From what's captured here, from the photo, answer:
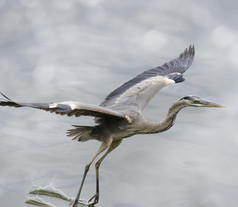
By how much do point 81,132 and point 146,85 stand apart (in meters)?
1.90

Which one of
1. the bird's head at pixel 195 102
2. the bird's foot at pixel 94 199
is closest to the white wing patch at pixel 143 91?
the bird's head at pixel 195 102

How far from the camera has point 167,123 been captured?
993cm

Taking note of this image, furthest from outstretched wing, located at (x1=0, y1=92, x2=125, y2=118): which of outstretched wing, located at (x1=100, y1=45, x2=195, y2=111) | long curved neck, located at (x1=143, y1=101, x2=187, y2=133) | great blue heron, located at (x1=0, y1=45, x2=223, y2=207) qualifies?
outstretched wing, located at (x1=100, y1=45, x2=195, y2=111)

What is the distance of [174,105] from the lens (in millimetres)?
9695

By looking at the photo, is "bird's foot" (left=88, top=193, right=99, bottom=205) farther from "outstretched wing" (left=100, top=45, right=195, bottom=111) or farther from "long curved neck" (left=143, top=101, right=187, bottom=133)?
"outstretched wing" (left=100, top=45, right=195, bottom=111)

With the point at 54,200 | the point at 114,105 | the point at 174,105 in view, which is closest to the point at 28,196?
the point at 54,200

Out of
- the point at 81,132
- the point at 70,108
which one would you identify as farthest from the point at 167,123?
the point at 70,108

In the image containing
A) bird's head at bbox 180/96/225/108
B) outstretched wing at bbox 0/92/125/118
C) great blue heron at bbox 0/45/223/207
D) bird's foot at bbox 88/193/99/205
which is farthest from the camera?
bird's foot at bbox 88/193/99/205

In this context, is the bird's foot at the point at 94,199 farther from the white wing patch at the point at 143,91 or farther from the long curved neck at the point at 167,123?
the white wing patch at the point at 143,91

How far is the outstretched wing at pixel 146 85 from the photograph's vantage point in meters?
10.9

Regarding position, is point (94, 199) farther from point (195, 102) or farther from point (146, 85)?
point (146, 85)

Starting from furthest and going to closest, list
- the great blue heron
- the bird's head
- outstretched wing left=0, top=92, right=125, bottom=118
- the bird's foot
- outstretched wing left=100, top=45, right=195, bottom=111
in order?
outstretched wing left=100, top=45, right=195, bottom=111 < the bird's foot < the bird's head < the great blue heron < outstretched wing left=0, top=92, right=125, bottom=118

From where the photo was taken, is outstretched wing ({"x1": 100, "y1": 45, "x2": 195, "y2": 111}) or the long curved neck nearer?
the long curved neck

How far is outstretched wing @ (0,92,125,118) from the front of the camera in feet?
26.5
